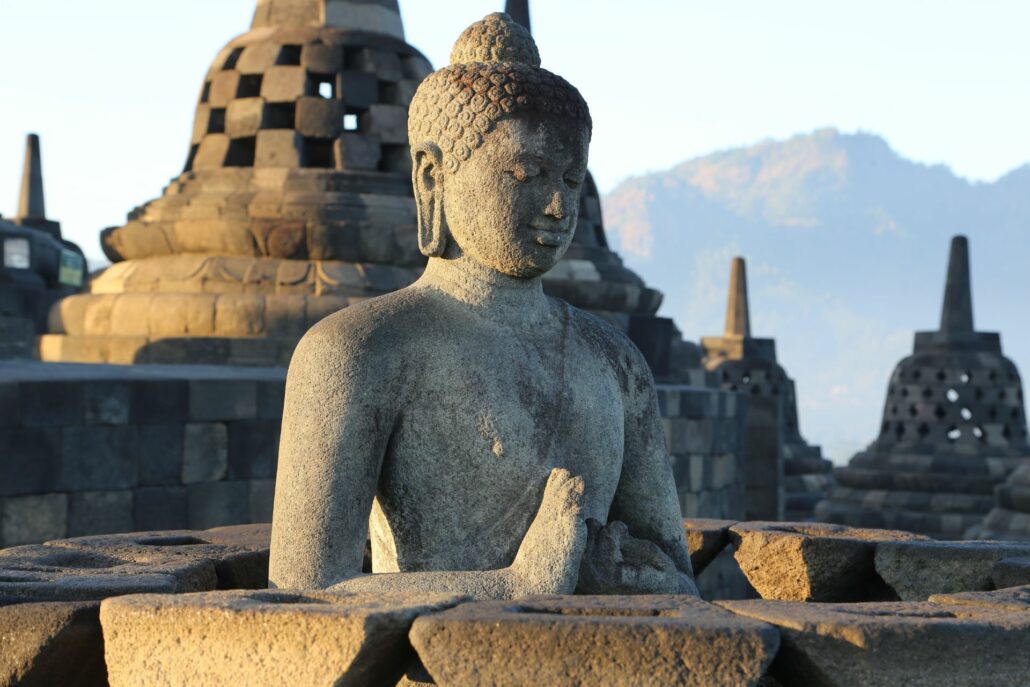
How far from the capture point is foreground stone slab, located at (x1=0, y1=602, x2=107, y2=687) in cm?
296

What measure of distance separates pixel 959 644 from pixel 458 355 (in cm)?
124

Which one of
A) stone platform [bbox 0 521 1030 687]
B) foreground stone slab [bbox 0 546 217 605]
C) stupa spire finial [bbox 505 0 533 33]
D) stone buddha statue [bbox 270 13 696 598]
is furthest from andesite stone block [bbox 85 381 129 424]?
stupa spire finial [bbox 505 0 533 33]

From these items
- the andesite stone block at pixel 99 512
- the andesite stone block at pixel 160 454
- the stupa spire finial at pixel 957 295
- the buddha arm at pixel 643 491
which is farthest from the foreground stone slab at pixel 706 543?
the stupa spire finial at pixel 957 295

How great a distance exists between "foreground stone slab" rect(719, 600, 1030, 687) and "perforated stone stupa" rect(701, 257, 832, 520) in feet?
39.3

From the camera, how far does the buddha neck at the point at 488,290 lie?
136 inches

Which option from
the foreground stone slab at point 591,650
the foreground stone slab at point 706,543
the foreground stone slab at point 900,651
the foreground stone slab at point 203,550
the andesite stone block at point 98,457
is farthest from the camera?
the andesite stone block at point 98,457

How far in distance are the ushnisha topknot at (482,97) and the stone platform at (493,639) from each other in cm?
112

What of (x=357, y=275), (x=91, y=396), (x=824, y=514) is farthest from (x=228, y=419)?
(x=824, y=514)

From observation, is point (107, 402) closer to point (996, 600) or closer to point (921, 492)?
point (996, 600)

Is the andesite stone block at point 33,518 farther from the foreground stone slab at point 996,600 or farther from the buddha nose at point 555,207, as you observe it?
the foreground stone slab at point 996,600

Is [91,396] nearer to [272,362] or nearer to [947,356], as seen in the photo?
[272,362]

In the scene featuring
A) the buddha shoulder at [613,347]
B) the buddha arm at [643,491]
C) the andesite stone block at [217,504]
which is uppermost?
the buddha shoulder at [613,347]

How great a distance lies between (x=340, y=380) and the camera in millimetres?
3211

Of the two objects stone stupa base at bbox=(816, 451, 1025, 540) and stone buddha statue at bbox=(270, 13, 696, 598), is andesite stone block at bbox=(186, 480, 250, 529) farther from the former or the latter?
stone stupa base at bbox=(816, 451, 1025, 540)
